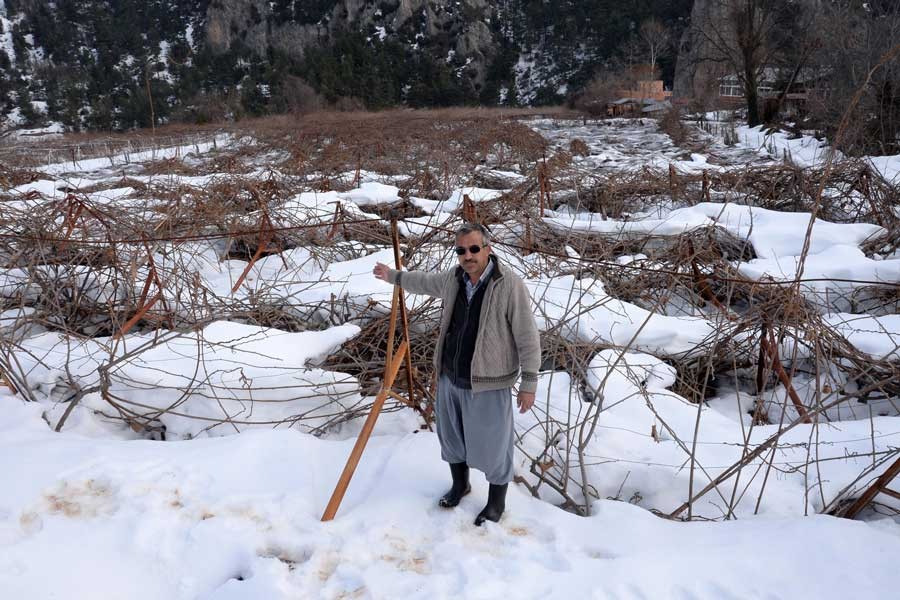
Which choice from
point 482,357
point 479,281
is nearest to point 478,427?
point 482,357

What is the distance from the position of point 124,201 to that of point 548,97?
169 feet

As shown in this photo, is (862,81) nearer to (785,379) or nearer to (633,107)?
(785,379)

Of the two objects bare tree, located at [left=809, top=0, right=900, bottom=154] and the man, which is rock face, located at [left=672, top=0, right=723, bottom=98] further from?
the man

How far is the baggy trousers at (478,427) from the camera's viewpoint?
2.10 metres

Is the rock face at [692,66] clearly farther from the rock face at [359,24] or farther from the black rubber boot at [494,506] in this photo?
the black rubber boot at [494,506]

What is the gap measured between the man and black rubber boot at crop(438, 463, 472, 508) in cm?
7

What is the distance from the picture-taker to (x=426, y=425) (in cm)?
299

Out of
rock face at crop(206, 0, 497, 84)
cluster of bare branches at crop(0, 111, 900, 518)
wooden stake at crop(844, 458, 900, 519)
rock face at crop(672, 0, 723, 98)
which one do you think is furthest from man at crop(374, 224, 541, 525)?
rock face at crop(206, 0, 497, 84)

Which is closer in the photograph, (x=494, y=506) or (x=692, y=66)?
(x=494, y=506)

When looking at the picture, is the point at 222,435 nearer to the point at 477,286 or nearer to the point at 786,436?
the point at 477,286

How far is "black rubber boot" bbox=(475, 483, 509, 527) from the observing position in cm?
223

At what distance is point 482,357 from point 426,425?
3.67ft

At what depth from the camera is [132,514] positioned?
2225mm

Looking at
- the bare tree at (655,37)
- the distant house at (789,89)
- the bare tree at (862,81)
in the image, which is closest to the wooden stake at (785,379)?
the bare tree at (862,81)
